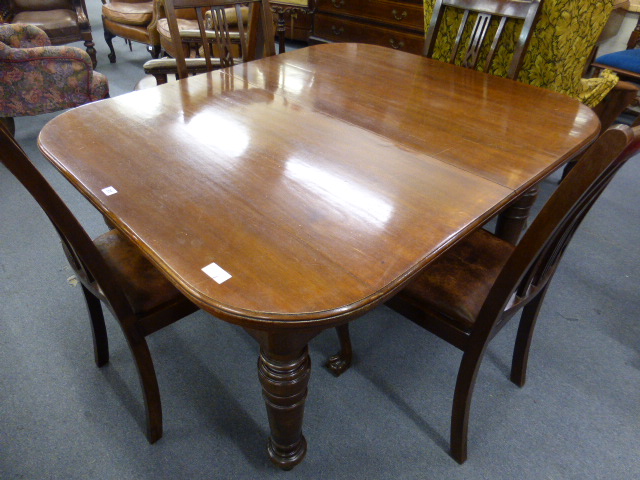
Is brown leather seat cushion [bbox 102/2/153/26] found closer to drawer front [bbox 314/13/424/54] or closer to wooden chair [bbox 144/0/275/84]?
drawer front [bbox 314/13/424/54]

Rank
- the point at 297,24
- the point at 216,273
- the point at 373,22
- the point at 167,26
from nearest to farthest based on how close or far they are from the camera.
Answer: the point at 216,273 → the point at 167,26 → the point at 373,22 → the point at 297,24

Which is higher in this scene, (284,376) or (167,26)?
(167,26)

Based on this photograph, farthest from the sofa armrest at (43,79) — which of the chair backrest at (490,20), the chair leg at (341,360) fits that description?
the chair leg at (341,360)

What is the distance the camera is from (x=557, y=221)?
798mm

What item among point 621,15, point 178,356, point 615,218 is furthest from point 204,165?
point 621,15

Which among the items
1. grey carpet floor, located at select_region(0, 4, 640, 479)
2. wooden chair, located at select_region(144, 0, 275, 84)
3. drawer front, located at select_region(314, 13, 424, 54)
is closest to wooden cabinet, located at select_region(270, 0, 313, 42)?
drawer front, located at select_region(314, 13, 424, 54)

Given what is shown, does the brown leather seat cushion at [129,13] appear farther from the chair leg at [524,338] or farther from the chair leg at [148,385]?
the chair leg at [524,338]

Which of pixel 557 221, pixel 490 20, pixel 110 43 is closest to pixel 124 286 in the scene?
pixel 557 221

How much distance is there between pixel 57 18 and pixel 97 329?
10.5 ft

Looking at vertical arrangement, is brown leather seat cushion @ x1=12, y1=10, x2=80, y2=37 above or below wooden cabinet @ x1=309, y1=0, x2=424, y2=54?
below

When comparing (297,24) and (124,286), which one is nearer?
(124,286)

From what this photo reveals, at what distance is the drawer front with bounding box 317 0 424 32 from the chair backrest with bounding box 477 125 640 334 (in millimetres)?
2941

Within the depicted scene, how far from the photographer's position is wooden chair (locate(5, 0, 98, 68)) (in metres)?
3.38

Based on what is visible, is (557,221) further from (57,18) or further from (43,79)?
(57,18)
